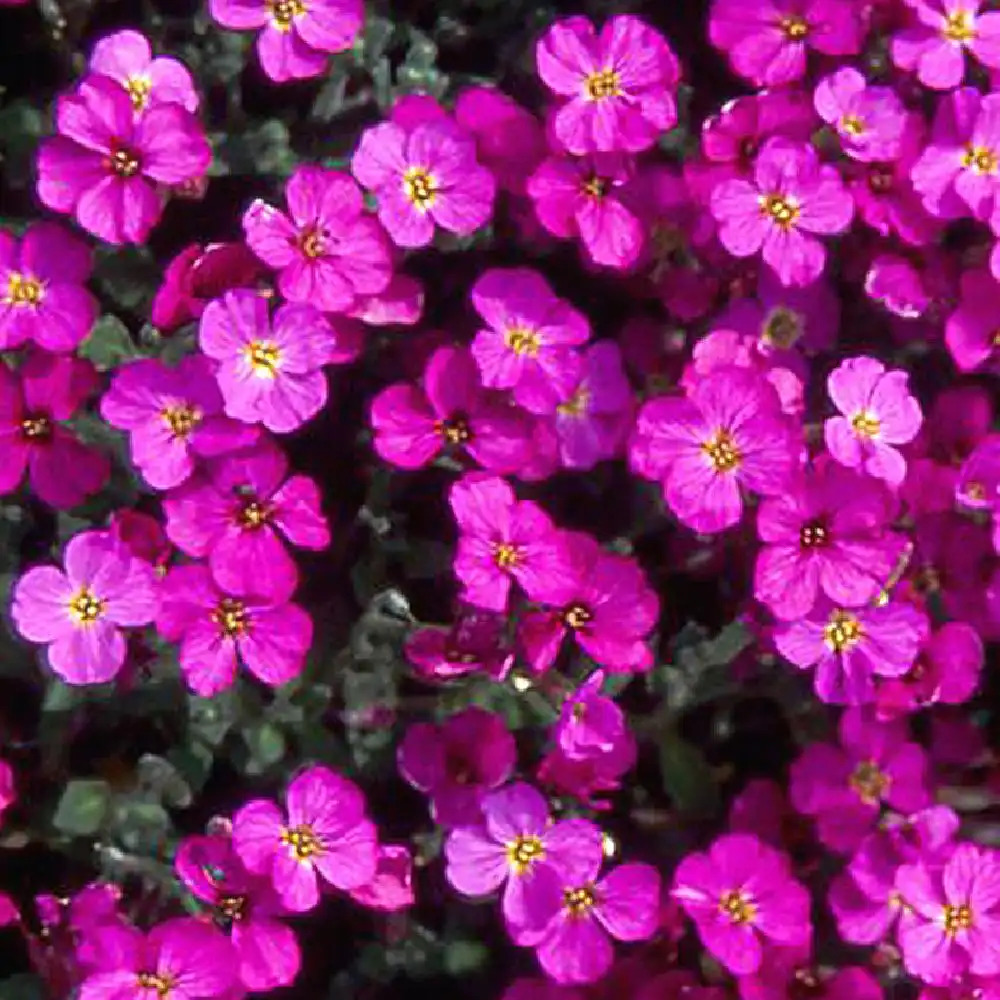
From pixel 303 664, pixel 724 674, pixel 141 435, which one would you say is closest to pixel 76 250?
pixel 141 435

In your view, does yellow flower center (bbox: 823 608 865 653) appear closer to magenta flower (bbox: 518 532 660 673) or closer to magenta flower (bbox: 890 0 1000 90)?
magenta flower (bbox: 518 532 660 673)

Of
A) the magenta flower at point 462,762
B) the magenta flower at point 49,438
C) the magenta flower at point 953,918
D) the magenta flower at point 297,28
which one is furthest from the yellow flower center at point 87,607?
the magenta flower at point 953,918

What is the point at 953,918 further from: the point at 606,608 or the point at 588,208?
the point at 588,208

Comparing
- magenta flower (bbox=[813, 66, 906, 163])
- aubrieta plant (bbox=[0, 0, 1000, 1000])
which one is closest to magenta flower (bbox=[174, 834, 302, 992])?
aubrieta plant (bbox=[0, 0, 1000, 1000])

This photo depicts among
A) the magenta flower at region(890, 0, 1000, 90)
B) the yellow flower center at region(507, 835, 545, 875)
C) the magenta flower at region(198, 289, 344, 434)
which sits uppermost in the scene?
the magenta flower at region(890, 0, 1000, 90)

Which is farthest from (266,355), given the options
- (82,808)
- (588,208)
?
(82,808)

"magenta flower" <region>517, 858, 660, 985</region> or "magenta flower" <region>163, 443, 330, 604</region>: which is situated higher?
"magenta flower" <region>163, 443, 330, 604</region>
